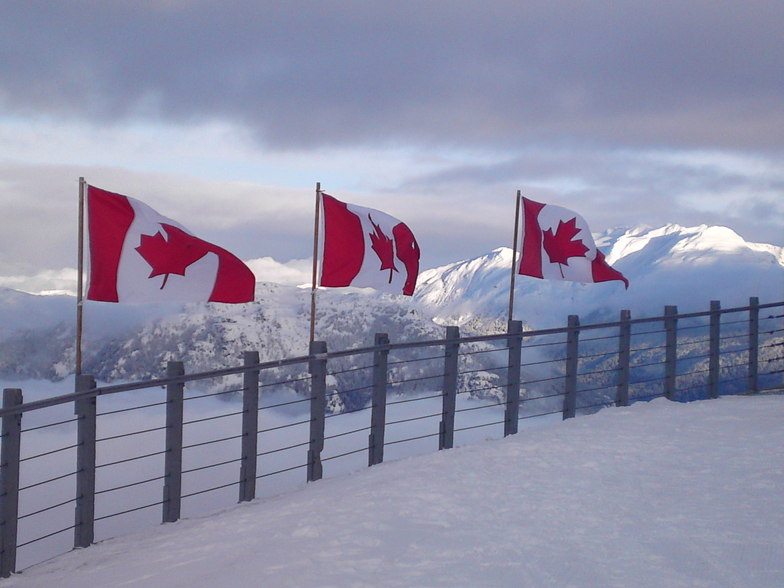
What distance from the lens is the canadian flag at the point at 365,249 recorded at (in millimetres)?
10602

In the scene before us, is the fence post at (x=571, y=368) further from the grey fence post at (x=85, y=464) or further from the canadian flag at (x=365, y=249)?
the grey fence post at (x=85, y=464)

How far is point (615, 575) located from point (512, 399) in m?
Answer: 5.78

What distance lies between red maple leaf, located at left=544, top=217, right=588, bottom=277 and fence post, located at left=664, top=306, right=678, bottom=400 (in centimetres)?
146

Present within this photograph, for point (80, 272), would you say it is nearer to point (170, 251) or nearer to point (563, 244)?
point (170, 251)

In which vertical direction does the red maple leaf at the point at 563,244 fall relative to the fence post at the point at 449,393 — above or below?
above

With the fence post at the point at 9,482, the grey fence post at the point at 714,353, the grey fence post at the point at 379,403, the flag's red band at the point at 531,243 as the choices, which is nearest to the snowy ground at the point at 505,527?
the fence post at the point at 9,482

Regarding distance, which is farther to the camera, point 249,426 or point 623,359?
point 623,359

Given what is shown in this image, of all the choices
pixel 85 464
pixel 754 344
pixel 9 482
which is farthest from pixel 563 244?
pixel 9 482

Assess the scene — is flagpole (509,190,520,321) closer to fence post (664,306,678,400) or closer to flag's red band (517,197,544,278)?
flag's red band (517,197,544,278)

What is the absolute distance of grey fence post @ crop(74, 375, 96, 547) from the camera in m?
7.38

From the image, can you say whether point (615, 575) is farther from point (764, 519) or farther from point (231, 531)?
point (231, 531)

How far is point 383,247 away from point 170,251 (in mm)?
2617

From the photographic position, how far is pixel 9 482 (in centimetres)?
669

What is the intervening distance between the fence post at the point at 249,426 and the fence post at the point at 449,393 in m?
2.47
